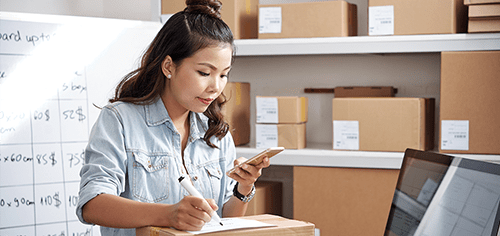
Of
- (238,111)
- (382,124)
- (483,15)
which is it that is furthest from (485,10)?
(238,111)

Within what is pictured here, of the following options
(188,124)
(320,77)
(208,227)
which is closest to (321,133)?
(320,77)

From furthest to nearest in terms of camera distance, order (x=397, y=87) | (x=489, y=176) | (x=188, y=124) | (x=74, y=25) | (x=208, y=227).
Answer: (x=397, y=87) < (x=74, y=25) < (x=188, y=124) < (x=208, y=227) < (x=489, y=176)

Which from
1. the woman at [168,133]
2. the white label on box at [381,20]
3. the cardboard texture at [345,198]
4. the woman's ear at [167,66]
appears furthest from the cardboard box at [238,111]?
the woman's ear at [167,66]

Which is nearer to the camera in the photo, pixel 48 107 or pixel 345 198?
pixel 48 107

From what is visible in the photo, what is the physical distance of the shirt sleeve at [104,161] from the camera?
1097 mm

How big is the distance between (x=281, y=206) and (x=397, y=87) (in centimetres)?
86

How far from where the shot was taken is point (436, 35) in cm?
198

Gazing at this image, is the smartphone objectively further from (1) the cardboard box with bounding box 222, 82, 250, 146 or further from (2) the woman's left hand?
(1) the cardboard box with bounding box 222, 82, 250, 146

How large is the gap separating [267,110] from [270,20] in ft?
1.31

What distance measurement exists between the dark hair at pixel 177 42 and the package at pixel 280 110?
0.84 meters

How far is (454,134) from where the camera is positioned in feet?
6.44

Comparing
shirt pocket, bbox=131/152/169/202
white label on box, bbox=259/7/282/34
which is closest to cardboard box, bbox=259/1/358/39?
white label on box, bbox=259/7/282/34

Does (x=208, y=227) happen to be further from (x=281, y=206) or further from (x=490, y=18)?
(x=281, y=206)

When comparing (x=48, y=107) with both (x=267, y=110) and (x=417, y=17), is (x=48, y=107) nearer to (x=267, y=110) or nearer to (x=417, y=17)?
(x=267, y=110)
